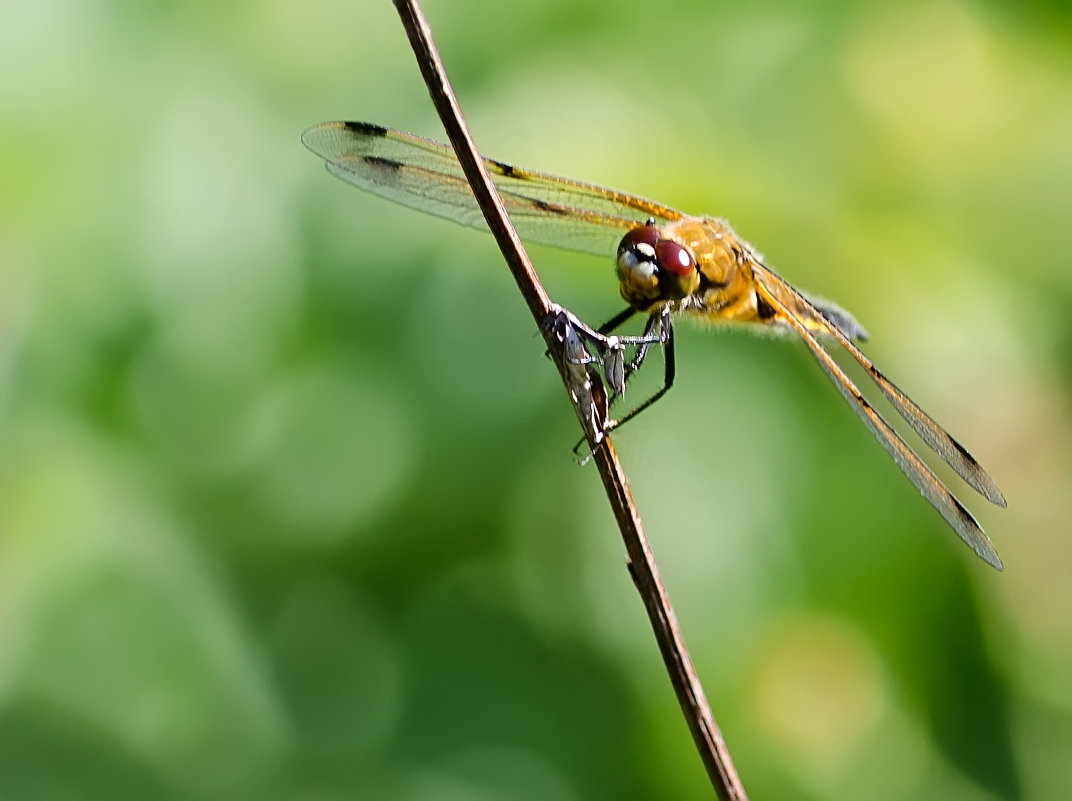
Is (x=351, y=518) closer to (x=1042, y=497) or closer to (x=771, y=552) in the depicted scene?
(x=771, y=552)

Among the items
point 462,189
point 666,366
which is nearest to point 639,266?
point 666,366

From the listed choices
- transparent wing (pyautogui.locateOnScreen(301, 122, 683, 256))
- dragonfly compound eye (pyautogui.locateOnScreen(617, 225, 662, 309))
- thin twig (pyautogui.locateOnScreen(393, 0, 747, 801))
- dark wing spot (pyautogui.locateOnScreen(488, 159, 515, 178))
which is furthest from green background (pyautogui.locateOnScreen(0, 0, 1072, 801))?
thin twig (pyautogui.locateOnScreen(393, 0, 747, 801))

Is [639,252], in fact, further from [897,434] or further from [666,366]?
[897,434]

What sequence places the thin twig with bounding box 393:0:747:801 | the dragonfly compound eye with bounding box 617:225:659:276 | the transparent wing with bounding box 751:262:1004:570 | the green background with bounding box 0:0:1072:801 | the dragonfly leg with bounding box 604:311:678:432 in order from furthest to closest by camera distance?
1. the green background with bounding box 0:0:1072:801
2. the dragonfly compound eye with bounding box 617:225:659:276
3. the transparent wing with bounding box 751:262:1004:570
4. the dragonfly leg with bounding box 604:311:678:432
5. the thin twig with bounding box 393:0:747:801

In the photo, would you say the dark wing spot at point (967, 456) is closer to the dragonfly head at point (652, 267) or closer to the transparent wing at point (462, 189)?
the dragonfly head at point (652, 267)

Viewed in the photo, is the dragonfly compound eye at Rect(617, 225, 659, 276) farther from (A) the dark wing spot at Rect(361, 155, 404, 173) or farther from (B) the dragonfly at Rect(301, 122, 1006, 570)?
(A) the dark wing spot at Rect(361, 155, 404, 173)

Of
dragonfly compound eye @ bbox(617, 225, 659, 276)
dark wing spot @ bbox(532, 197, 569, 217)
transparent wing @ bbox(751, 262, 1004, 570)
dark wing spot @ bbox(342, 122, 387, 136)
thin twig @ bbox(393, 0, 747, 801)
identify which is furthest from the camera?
dark wing spot @ bbox(532, 197, 569, 217)

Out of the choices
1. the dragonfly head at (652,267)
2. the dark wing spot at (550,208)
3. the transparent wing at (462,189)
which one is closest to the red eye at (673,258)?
the dragonfly head at (652,267)
